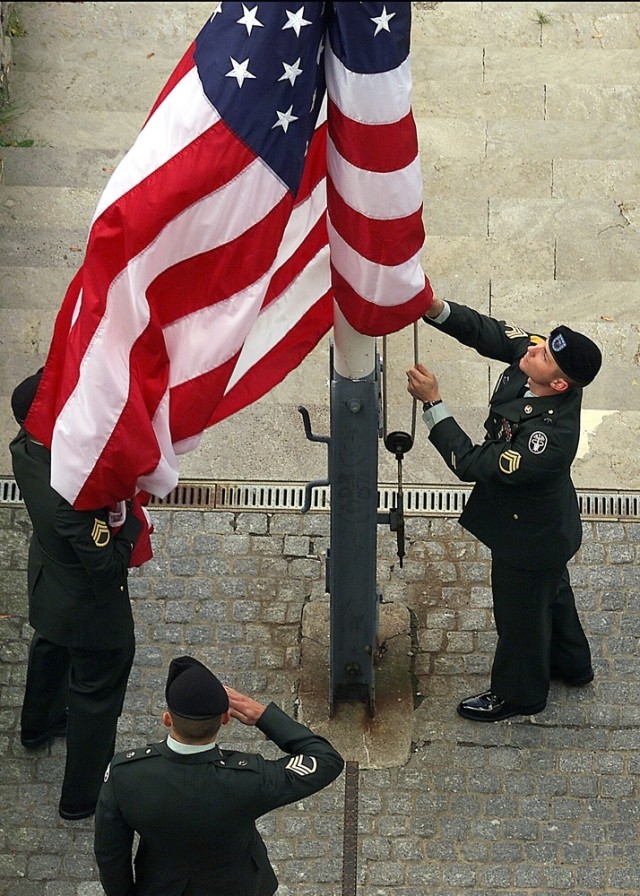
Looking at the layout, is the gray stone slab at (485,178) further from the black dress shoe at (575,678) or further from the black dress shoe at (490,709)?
the black dress shoe at (490,709)

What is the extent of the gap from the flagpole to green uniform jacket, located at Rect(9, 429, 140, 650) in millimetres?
873

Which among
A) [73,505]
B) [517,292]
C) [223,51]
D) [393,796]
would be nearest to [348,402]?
[73,505]

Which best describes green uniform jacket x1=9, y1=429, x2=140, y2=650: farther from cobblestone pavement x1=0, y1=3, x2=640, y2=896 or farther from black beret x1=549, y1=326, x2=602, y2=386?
black beret x1=549, y1=326, x2=602, y2=386

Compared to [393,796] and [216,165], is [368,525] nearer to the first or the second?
[393,796]

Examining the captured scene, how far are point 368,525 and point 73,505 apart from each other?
1275mm

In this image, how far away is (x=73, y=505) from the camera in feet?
17.0

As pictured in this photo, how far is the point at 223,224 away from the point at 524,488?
1.80m

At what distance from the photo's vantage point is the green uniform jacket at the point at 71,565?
5.29m

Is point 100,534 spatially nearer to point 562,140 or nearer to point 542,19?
point 562,140

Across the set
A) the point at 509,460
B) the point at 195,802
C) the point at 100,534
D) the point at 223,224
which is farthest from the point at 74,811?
the point at 223,224

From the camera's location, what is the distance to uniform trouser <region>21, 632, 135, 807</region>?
18.7 feet

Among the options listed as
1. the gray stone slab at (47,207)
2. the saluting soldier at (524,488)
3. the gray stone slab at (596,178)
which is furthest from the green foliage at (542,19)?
the saluting soldier at (524,488)

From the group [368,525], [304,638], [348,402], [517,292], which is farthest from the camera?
[517,292]

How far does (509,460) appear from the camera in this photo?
5504 millimetres
